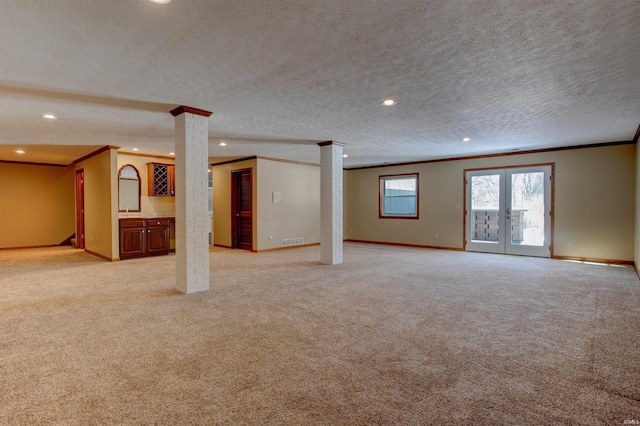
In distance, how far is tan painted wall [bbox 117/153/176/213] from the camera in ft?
27.2

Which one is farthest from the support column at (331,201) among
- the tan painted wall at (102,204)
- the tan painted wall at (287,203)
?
the tan painted wall at (102,204)

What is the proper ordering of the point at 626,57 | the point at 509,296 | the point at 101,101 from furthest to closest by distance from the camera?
the point at 509,296, the point at 101,101, the point at 626,57

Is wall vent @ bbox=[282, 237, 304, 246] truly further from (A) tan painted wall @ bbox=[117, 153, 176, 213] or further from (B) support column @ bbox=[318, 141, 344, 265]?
(A) tan painted wall @ bbox=[117, 153, 176, 213]

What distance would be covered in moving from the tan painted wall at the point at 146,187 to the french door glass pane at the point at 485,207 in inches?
313

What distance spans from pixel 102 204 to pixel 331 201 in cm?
527

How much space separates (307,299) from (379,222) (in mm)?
6773

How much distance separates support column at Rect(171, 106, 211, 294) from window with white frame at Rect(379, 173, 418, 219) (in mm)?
6798

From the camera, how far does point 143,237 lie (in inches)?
307

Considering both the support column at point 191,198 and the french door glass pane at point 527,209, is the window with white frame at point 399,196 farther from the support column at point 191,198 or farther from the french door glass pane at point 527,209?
the support column at point 191,198

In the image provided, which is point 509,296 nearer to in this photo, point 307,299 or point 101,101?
point 307,299

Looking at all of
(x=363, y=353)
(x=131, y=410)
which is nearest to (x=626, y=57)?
(x=363, y=353)

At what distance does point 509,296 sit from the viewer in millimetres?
4434

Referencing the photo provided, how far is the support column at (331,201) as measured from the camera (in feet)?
22.1

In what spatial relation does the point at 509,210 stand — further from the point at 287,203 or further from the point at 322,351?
the point at 322,351
